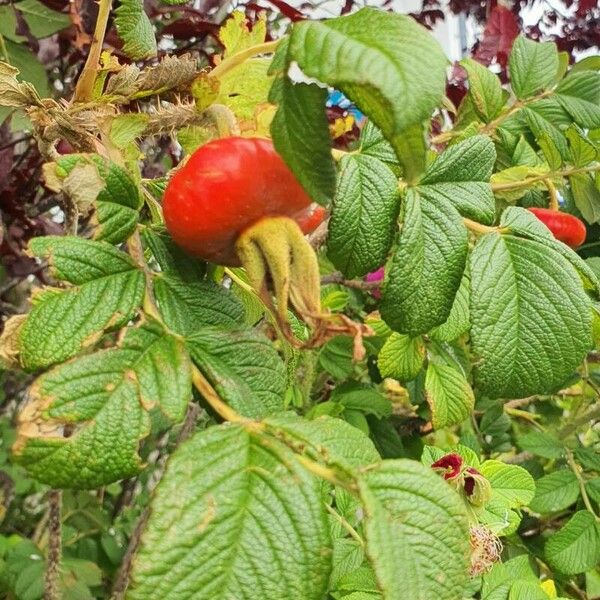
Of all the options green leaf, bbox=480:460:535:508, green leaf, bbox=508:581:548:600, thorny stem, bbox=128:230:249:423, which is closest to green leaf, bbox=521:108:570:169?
green leaf, bbox=480:460:535:508

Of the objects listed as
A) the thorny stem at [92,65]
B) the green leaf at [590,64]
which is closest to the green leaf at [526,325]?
the thorny stem at [92,65]

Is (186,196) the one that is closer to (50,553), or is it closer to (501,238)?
(501,238)

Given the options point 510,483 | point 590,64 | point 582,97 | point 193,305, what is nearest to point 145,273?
point 193,305

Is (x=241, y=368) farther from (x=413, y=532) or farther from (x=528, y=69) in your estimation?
(x=528, y=69)

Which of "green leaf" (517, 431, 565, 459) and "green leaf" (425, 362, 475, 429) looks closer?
"green leaf" (425, 362, 475, 429)

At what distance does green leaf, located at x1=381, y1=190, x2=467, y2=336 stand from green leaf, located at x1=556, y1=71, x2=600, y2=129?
57 centimetres

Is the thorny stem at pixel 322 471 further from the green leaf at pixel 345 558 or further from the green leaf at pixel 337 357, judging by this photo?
the green leaf at pixel 337 357

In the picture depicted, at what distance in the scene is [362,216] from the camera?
0.56 meters

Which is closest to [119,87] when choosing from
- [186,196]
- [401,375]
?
[186,196]

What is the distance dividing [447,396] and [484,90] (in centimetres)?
43

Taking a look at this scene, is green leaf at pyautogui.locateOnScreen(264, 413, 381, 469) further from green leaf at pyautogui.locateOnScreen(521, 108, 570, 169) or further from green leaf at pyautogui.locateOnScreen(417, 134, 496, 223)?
green leaf at pyautogui.locateOnScreen(521, 108, 570, 169)

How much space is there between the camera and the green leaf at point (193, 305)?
0.49 m

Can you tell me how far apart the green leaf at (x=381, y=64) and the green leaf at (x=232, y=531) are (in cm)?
18

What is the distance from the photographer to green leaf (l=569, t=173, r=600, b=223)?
3.27 feet
